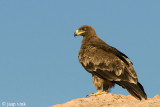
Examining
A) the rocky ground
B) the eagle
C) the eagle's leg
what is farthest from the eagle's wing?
the rocky ground

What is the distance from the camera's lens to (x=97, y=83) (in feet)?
46.9

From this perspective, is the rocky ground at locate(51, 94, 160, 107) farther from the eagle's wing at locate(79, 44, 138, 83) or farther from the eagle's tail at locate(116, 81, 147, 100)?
the eagle's wing at locate(79, 44, 138, 83)

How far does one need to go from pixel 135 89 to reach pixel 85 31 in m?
4.71

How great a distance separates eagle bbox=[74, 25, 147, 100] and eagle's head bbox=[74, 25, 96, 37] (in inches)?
34.2

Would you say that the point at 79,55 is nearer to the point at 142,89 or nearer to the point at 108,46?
the point at 108,46

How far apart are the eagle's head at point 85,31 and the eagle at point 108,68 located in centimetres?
87

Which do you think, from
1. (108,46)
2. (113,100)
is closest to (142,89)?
(113,100)

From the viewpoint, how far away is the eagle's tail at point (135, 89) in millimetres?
13422

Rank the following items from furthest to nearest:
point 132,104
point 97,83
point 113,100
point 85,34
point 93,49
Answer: point 85,34 < point 93,49 < point 97,83 < point 113,100 < point 132,104

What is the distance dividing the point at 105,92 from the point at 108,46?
2383 millimetres

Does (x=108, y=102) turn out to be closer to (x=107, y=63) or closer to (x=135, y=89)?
(x=135, y=89)

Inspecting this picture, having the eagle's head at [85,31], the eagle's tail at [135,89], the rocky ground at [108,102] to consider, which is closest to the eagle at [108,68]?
the eagle's tail at [135,89]

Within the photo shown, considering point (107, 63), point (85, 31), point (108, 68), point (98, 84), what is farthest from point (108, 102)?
point (85, 31)

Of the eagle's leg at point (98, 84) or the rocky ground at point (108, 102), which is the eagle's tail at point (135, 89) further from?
Result: the eagle's leg at point (98, 84)
